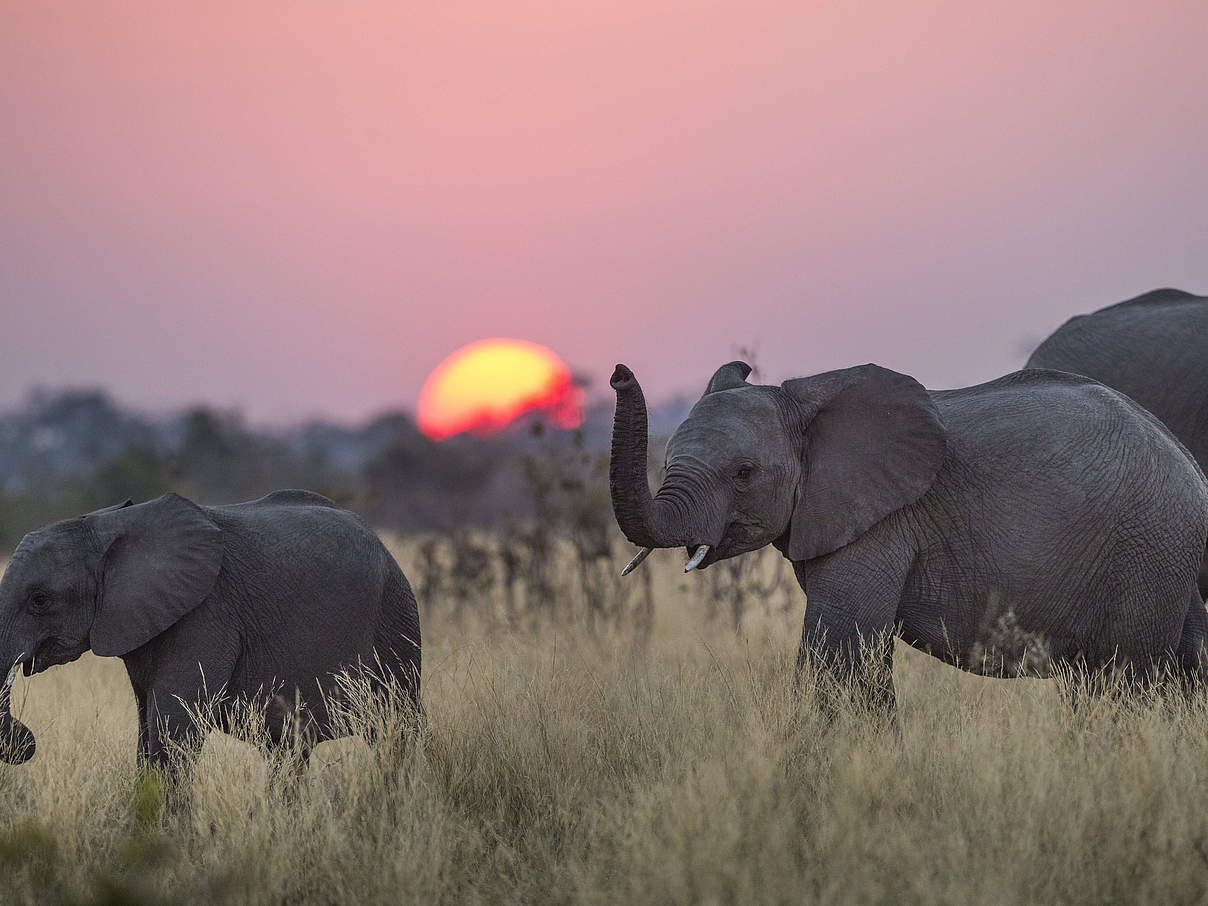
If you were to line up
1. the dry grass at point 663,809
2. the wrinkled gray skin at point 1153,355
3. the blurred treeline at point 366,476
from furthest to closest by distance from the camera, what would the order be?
the blurred treeline at point 366,476, the wrinkled gray skin at point 1153,355, the dry grass at point 663,809

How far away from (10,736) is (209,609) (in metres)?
1.02

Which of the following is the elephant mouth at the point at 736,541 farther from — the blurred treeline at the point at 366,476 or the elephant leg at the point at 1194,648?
the blurred treeline at the point at 366,476

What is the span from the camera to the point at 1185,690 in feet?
21.3

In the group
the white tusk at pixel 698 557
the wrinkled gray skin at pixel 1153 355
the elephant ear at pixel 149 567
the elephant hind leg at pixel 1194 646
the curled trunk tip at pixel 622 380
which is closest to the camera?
the curled trunk tip at pixel 622 380

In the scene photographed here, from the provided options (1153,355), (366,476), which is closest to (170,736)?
(1153,355)

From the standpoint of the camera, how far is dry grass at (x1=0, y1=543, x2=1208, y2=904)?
4.55m

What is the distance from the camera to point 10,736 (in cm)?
589

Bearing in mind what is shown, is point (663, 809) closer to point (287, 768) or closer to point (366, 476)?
point (287, 768)

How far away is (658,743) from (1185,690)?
2664 mm

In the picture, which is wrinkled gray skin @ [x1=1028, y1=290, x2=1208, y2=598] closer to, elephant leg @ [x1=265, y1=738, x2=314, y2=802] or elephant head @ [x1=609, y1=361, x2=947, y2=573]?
elephant head @ [x1=609, y1=361, x2=947, y2=573]

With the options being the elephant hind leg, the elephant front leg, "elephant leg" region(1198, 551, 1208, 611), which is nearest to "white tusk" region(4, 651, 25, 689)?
the elephant front leg

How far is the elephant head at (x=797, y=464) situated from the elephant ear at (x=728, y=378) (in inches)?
2.6

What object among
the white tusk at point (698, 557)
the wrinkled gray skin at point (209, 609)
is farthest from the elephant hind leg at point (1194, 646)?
the wrinkled gray skin at point (209, 609)

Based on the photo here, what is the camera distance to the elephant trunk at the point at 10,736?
5.86 metres
